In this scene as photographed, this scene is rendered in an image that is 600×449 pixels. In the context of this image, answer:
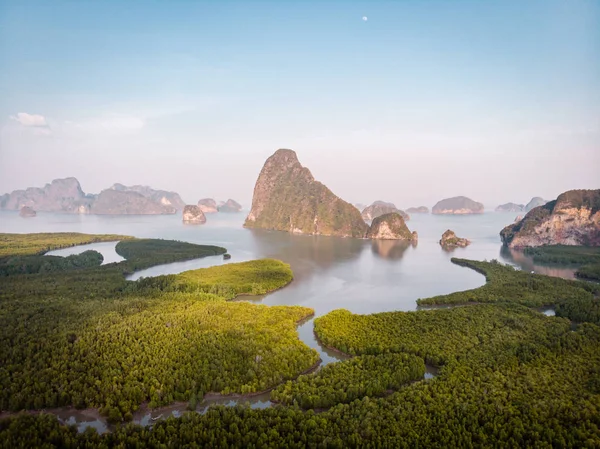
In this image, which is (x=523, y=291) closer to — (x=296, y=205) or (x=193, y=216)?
(x=296, y=205)

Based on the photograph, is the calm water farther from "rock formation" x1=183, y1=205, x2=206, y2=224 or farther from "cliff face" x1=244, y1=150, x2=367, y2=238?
"rock formation" x1=183, y1=205, x2=206, y2=224

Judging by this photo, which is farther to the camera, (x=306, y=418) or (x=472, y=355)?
(x=472, y=355)

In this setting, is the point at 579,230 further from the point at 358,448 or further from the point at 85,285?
the point at 85,285

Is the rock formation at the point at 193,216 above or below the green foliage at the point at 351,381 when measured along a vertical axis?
above

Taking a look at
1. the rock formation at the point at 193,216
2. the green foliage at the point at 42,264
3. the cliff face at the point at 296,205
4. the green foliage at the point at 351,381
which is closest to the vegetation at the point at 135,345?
the green foliage at the point at 351,381

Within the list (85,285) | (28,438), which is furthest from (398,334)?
(85,285)

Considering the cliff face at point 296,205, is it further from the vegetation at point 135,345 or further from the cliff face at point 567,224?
the vegetation at point 135,345
